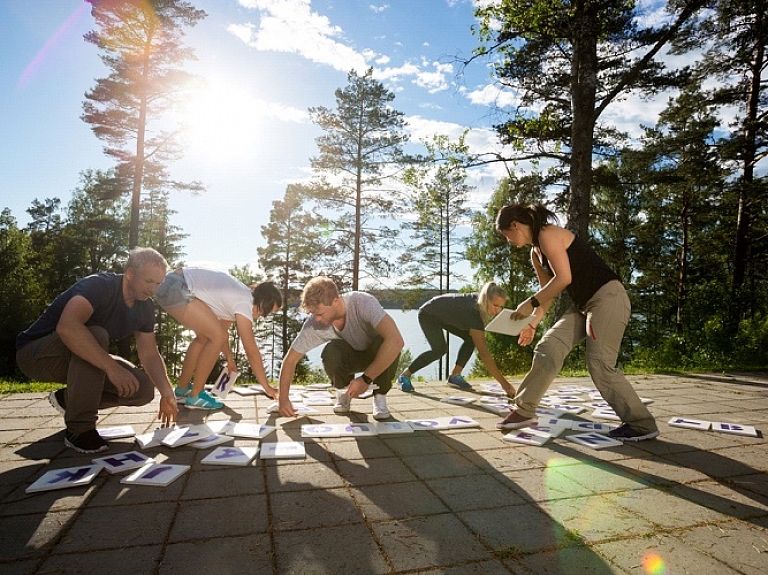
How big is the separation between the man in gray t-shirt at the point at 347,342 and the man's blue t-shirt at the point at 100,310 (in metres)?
1.26

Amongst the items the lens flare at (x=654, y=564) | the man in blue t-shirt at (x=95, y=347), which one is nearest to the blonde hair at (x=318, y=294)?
the man in blue t-shirt at (x=95, y=347)

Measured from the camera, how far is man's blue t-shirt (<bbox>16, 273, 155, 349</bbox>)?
3.26m

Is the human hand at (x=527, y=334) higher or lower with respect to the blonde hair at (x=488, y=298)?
lower

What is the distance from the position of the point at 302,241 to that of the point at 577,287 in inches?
852

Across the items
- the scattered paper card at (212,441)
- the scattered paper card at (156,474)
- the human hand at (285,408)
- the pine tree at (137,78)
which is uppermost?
the pine tree at (137,78)

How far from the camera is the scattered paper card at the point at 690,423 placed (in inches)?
158

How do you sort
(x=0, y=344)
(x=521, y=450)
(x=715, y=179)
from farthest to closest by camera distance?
(x=0, y=344) → (x=715, y=179) → (x=521, y=450)

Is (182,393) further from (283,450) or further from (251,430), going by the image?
(283,450)

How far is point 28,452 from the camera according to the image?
10.3 feet

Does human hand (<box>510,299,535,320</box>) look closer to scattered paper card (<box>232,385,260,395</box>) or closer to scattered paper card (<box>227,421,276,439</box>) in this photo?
scattered paper card (<box>227,421,276,439</box>)

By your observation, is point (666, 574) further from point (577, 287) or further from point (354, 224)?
point (354, 224)

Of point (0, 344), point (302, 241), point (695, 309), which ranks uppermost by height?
point (302, 241)

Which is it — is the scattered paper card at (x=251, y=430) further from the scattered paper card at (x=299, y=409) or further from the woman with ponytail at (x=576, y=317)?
the woman with ponytail at (x=576, y=317)

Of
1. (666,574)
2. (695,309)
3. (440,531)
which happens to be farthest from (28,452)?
(695,309)
